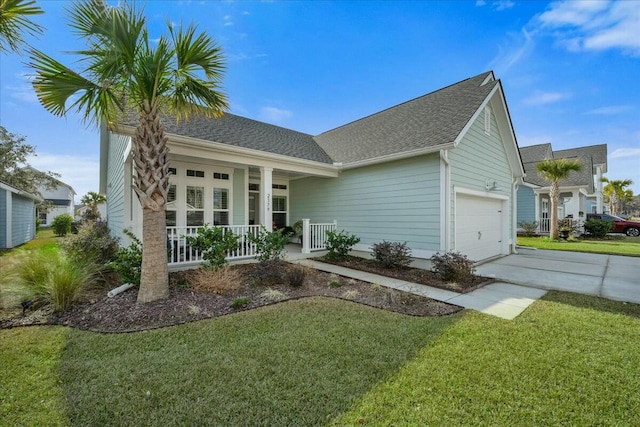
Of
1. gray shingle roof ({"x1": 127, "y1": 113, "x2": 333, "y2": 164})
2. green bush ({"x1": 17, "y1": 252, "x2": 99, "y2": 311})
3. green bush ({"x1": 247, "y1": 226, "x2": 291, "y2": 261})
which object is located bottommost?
green bush ({"x1": 17, "y1": 252, "x2": 99, "y2": 311})

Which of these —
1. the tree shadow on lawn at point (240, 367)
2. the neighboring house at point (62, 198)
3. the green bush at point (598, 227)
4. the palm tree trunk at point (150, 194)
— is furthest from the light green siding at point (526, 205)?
the neighboring house at point (62, 198)

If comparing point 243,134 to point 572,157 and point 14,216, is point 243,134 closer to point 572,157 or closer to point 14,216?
point 14,216

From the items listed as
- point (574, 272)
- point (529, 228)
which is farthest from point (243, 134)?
point (529, 228)

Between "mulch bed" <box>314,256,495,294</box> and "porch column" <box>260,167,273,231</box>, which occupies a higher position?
"porch column" <box>260,167,273,231</box>

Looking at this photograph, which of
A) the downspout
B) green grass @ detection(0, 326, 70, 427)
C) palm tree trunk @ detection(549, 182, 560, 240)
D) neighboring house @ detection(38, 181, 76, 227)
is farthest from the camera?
neighboring house @ detection(38, 181, 76, 227)

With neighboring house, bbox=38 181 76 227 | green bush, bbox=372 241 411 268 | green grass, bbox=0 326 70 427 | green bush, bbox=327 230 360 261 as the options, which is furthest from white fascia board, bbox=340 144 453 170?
neighboring house, bbox=38 181 76 227

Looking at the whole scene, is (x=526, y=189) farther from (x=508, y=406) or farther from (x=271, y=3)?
(x=508, y=406)

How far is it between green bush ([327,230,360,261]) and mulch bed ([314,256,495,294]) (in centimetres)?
23

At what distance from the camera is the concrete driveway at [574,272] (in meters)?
6.12

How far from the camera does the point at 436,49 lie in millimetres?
10672

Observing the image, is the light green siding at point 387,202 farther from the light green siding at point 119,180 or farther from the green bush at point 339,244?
the light green siding at point 119,180

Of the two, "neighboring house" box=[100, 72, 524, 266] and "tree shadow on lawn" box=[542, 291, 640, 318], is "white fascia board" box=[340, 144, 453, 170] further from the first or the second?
"tree shadow on lawn" box=[542, 291, 640, 318]

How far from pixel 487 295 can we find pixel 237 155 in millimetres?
7405

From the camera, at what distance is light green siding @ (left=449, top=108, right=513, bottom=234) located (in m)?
8.30
